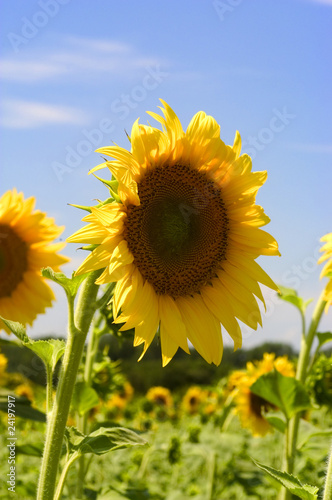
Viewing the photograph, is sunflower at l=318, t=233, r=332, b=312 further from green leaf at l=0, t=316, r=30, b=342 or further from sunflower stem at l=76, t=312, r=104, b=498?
green leaf at l=0, t=316, r=30, b=342

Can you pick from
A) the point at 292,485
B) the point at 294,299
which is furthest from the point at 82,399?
the point at 294,299

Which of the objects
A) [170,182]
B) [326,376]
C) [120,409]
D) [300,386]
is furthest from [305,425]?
[120,409]

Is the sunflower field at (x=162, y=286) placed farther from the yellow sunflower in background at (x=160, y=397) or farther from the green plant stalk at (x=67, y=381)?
the yellow sunflower in background at (x=160, y=397)

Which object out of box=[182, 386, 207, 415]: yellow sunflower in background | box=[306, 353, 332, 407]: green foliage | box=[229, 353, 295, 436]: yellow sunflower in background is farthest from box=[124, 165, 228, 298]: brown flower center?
box=[182, 386, 207, 415]: yellow sunflower in background

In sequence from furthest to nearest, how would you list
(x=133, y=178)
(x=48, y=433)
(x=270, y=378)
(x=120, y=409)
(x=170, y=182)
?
1. (x=120, y=409)
2. (x=270, y=378)
3. (x=170, y=182)
4. (x=133, y=178)
5. (x=48, y=433)

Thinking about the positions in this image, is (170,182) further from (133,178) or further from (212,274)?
(212,274)

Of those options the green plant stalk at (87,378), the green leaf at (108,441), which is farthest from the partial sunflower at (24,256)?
the green leaf at (108,441)
